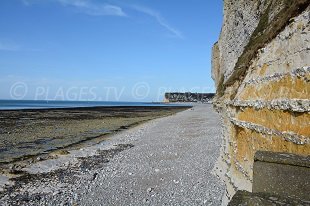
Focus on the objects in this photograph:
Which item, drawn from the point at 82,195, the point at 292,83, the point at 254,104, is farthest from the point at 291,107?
the point at 82,195

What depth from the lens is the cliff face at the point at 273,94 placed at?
5.39m

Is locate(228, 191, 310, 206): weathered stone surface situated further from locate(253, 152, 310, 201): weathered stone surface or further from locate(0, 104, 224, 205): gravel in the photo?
locate(0, 104, 224, 205): gravel

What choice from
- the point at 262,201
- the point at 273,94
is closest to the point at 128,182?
the point at 273,94

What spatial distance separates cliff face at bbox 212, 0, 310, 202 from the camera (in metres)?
5.39

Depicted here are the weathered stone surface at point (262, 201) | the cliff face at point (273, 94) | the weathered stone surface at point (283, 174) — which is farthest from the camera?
the cliff face at point (273, 94)

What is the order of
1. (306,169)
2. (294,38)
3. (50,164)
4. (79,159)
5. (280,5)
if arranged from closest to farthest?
(306,169)
(294,38)
(280,5)
(50,164)
(79,159)

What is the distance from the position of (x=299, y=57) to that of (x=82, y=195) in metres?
9.20

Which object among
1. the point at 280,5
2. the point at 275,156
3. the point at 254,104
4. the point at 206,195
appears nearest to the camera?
the point at 275,156

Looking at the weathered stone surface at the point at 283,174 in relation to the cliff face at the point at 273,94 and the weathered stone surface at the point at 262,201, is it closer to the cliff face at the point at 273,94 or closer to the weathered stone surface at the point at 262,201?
the weathered stone surface at the point at 262,201

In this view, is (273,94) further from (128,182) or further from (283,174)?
(128,182)

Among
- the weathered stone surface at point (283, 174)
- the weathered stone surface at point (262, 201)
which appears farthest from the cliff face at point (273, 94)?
the weathered stone surface at point (262, 201)

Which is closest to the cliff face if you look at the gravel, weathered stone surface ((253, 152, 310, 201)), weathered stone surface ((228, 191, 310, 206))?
weathered stone surface ((253, 152, 310, 201))

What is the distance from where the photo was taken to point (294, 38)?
19.5 feet

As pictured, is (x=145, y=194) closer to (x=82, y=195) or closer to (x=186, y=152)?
(x=82, y=195)
